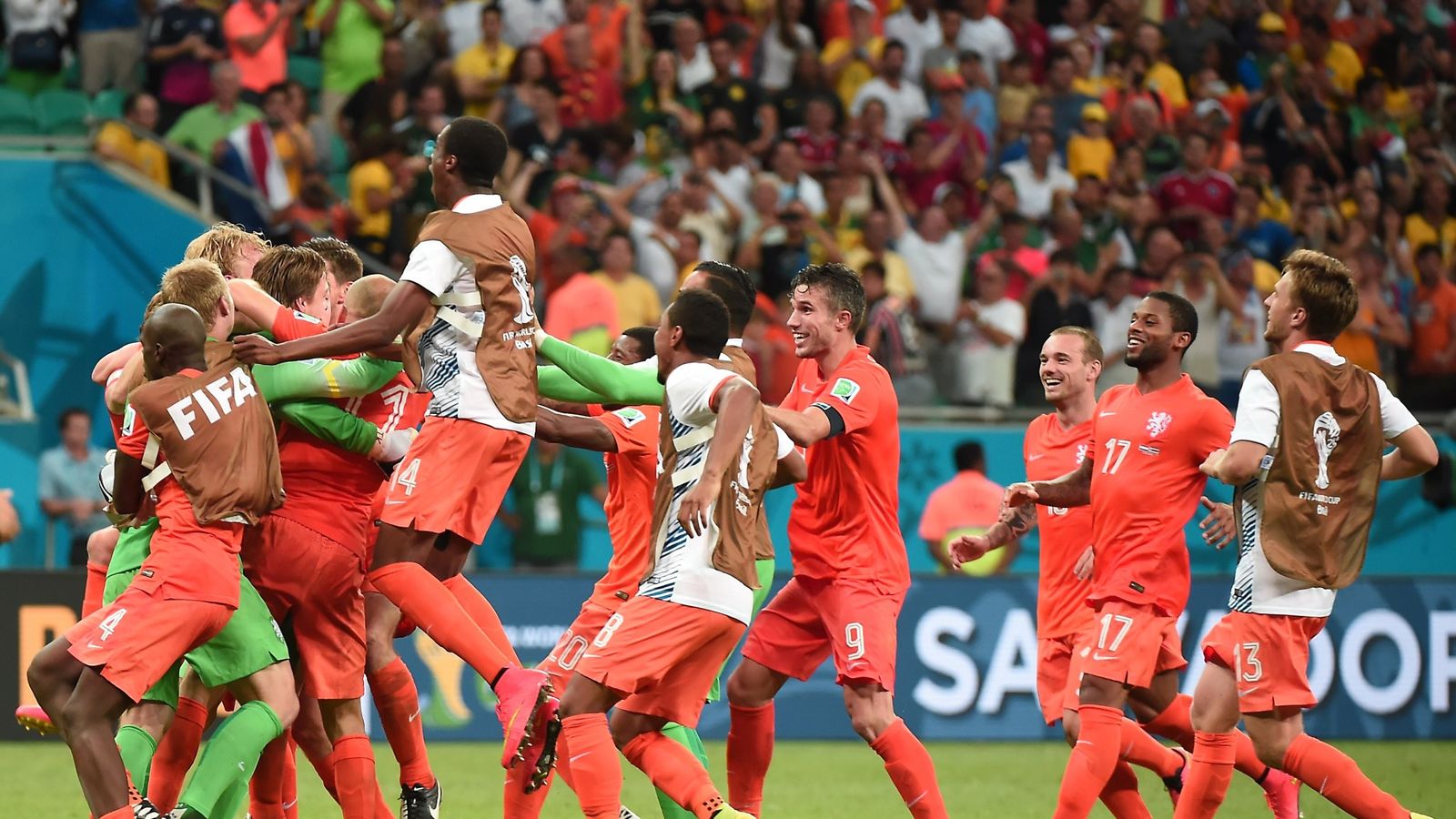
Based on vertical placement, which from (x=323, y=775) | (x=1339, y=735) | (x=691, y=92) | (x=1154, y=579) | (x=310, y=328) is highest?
(x=691, y=92)

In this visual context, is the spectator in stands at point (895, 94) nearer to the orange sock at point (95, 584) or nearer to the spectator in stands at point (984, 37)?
the spectator in stands at point (984, 37)

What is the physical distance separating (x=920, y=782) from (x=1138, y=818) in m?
1.15

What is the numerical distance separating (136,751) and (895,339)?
29.1 feet

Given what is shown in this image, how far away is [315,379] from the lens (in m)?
6.88

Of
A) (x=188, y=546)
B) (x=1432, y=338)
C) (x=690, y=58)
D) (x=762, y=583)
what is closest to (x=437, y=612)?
(x=188, y=546)

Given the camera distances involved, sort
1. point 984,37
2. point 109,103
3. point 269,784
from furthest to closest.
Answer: point 984,37, point 109,103, point 269,784

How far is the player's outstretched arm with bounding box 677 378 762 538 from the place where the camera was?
623 centimetres

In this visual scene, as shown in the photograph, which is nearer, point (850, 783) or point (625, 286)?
point (850, 783)

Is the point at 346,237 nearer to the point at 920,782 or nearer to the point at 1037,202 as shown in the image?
the point at 1037,202

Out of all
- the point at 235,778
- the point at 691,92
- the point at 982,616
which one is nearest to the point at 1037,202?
the point at 691,92

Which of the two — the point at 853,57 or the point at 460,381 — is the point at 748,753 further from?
the point at 853,57

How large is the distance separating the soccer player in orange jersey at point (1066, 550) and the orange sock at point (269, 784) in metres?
2.88

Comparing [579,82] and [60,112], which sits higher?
[579,82]

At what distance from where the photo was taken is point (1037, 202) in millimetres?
16734
